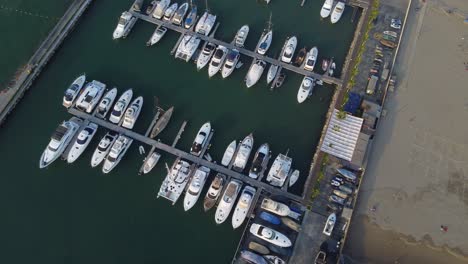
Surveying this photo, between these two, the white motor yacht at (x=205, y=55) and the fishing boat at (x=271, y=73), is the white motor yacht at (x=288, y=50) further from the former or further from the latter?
the white motor yacht at (x=205, y=55)

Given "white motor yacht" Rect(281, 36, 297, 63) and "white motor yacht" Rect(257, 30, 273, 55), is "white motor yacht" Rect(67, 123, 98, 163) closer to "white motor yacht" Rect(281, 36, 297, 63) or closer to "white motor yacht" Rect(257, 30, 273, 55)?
"white motor yacht" Rect(257, 30, 273, 55)

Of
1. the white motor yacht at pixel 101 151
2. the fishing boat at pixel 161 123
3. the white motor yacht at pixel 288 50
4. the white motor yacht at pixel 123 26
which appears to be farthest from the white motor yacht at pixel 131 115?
the white motor yacht at pixel 288 50

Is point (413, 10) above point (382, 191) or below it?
above

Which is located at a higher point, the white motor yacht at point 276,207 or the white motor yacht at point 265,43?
the white motor yacht at point 265,43

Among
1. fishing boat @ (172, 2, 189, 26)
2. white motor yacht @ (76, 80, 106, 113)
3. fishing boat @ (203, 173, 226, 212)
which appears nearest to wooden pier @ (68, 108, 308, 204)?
white motor yacht @ (76, 80, 106, 113)

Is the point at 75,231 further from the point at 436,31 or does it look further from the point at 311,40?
the point at 436,31

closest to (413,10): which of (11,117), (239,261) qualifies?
(239,261)
